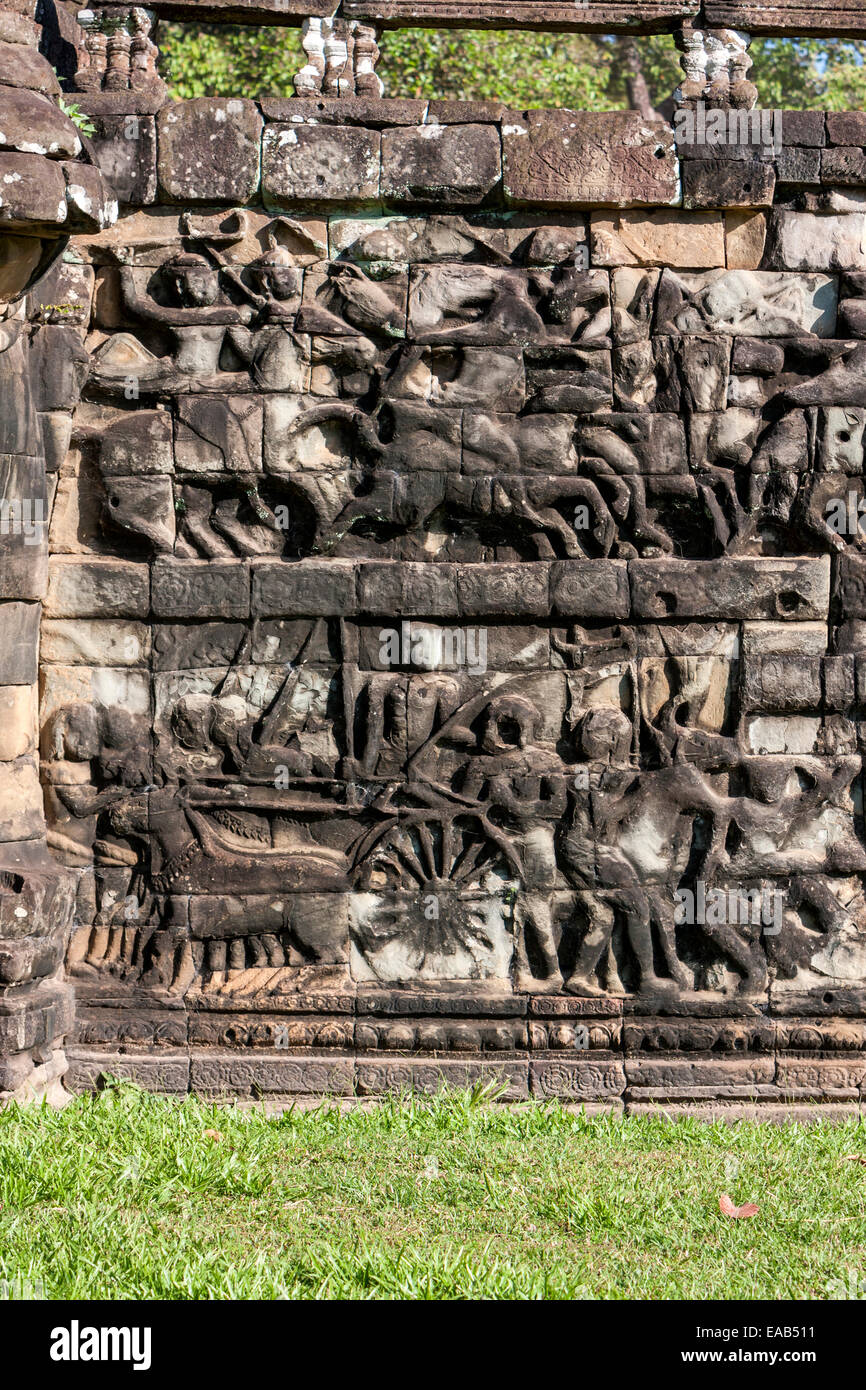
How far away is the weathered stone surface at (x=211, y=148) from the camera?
23.0 feet

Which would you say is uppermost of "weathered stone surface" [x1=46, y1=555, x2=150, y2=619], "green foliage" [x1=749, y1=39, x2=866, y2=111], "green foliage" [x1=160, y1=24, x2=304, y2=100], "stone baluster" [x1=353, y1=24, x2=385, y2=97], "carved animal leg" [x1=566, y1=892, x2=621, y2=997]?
"green foliage" [x1=749, y1=39, x2=866, y2=111]

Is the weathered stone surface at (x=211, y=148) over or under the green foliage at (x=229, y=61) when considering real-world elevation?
under

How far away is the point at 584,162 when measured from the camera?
23.1 feet

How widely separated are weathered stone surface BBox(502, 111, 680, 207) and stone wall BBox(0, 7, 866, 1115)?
2cm

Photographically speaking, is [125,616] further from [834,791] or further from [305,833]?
[834,791]

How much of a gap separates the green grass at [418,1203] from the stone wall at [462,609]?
0.49m

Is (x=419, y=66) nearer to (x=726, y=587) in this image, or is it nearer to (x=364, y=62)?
(x=364, y=62)

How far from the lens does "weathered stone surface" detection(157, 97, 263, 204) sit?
700cm

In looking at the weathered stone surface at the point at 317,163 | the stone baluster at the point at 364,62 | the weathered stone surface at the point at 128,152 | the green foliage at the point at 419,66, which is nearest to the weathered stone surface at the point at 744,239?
the weathered stone surface at the point at 317,163

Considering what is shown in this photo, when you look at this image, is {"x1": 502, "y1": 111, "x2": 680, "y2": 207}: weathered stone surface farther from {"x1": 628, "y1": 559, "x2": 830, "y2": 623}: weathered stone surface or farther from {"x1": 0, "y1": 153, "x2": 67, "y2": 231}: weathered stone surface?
{"x1": 0, "y1": 153, "x2": 67, "y2": 231}: weathered stone surface

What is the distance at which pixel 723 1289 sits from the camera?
16.1ft

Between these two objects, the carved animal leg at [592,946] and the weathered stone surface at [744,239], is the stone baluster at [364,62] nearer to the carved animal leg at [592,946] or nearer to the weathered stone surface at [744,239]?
the weathered stone surface at [744,239]

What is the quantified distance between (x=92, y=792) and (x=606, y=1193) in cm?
321

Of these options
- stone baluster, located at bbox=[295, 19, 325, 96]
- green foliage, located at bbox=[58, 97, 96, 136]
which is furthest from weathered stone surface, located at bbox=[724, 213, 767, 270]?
green foliage, located at bbox=[58, 97, 96, 136]
